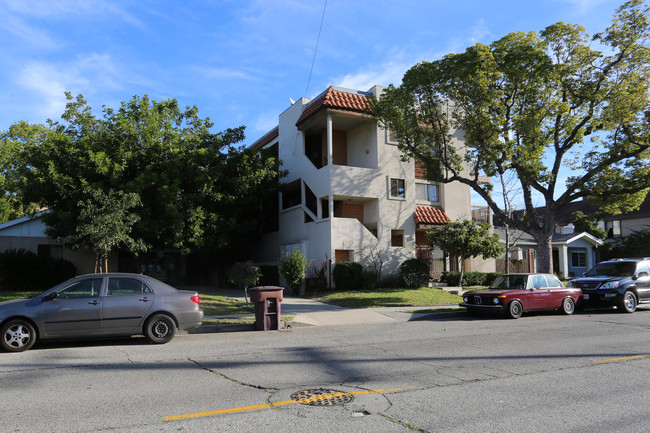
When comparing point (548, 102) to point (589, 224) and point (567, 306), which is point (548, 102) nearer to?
point (567, 306)

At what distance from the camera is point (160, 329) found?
32.9 feet

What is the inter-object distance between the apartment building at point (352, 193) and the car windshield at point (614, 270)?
8829mm

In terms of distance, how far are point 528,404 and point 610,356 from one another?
13.0 feet

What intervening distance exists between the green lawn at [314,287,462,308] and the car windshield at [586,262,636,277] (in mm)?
5331

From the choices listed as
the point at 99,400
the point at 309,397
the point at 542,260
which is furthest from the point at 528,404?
the point at 542,260

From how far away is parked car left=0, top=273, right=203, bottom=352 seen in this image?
8.99m

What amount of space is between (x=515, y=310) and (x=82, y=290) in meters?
11.9

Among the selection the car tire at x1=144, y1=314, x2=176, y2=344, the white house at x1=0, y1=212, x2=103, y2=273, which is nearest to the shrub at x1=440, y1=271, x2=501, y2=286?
the car tire at x1=144, y1=314, x2=176, y2=344

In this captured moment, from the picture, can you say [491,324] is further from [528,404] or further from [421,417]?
[421,417]

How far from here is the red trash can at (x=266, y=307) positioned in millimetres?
12203

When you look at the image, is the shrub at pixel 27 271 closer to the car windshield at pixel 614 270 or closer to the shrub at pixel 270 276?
the shrub at pixel 270 276

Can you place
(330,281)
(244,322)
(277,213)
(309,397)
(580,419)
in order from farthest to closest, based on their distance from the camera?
1. (277,213)
2. (330,281)
3. (244,322)
4. (309,397)
5. (580,419)

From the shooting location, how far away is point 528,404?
5402mm

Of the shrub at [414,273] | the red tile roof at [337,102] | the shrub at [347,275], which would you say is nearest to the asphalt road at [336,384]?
the shrub at [347,275]
